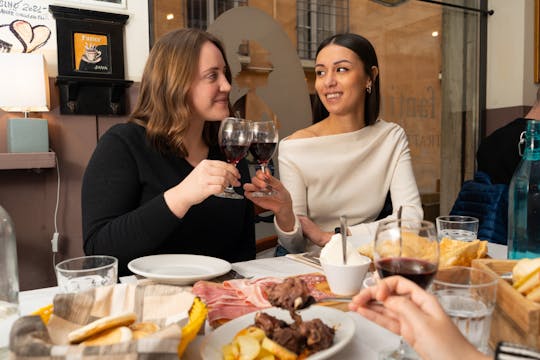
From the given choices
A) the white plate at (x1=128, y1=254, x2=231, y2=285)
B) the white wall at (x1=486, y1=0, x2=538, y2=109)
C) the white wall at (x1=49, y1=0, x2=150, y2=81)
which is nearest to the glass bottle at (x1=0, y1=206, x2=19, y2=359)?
the white plate at (x1=128, y1=254, x2=231, y2=285)

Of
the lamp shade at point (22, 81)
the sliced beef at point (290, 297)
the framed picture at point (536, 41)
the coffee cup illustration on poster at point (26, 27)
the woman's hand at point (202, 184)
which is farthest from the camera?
the framed picture at point (536, 41)

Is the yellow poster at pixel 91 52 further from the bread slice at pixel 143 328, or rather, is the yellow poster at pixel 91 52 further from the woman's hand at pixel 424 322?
the woman's hand at pixel 424 322

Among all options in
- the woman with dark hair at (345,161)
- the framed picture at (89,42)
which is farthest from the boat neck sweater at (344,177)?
the framed picture at (89,42)

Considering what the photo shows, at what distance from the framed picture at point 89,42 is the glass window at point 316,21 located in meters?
1.34

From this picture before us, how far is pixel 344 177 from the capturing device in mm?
2090

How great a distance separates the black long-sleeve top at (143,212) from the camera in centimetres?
137

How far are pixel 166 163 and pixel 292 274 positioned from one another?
680mm

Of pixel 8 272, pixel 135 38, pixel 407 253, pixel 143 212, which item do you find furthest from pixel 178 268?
pixel 135 38

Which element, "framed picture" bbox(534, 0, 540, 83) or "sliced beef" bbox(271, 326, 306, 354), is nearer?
"sliced beef" bbox(271, 326, 306, 354)

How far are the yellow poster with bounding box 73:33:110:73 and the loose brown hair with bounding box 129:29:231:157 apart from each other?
3.40 ft

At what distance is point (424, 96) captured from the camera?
4152 mm

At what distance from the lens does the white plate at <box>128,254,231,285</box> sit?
1.08 metres

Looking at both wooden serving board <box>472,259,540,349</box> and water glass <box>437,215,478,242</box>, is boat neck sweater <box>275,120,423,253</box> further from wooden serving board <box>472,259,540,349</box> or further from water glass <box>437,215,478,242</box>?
wooden serving board <box>472,259,540,349</box>

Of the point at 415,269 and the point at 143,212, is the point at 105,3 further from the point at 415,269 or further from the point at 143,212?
the point at 415,269
